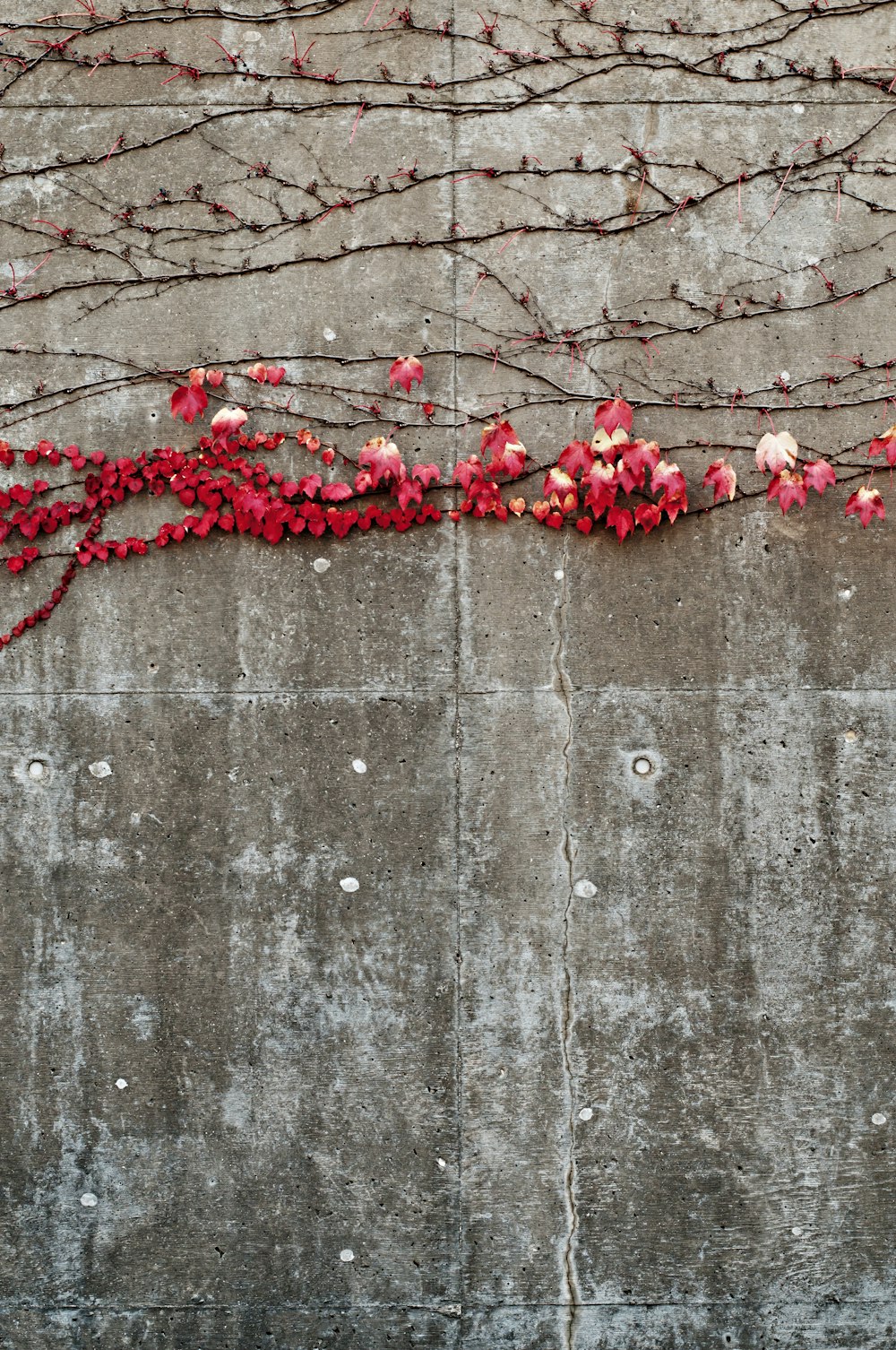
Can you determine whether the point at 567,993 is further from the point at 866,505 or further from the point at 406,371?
the point at 406,371

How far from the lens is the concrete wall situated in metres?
2.93

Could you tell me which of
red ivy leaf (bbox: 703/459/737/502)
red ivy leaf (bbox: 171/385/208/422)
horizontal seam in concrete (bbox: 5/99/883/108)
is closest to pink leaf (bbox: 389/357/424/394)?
red ivy leaf (bbox: 171/385/208/422)

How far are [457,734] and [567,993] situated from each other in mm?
924

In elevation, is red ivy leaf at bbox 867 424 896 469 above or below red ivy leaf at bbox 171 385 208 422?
below

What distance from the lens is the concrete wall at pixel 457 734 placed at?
115 inches

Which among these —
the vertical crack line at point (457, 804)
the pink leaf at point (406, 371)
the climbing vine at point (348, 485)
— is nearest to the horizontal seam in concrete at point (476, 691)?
the vertical crack line at point (457, 804)

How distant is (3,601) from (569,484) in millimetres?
1945

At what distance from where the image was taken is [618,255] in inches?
120

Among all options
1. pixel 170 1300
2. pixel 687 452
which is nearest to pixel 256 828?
pixel 170 1300

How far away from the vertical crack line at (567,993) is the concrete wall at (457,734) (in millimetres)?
12

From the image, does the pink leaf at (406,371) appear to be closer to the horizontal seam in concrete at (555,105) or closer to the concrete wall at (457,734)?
the concrete wall at (457,734)

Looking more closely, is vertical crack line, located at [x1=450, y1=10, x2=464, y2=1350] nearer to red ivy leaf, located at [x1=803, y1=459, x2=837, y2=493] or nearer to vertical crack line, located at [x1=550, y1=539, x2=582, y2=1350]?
vertical crack line, located at [x1=550, y1=539, x2=582, y2=1350]

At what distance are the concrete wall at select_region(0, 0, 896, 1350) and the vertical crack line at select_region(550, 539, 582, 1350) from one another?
0.01 metres

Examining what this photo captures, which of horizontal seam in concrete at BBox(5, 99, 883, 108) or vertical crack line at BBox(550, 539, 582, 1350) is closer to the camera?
vertical crack line at BBox(550, 539, 582, 1350)
